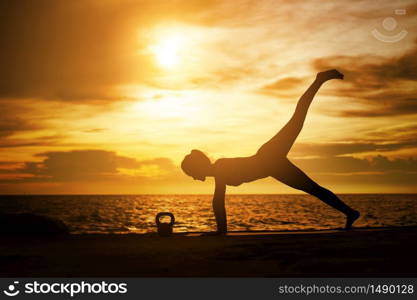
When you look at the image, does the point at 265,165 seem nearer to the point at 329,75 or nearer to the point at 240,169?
the point at 240,169

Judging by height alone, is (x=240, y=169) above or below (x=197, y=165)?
below

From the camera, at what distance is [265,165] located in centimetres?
1136

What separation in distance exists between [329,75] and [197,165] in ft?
12.5

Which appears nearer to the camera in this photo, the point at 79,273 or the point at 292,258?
the point at 79,273

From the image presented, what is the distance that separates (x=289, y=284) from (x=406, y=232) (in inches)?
245

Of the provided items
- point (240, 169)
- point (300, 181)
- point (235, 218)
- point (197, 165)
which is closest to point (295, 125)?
point (300, 181)

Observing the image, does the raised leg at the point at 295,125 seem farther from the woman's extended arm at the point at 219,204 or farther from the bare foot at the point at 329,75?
the woman's extended arm at the point at 219,204

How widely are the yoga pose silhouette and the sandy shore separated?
1401 millimetres

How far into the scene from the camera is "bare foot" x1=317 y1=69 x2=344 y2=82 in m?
11.4

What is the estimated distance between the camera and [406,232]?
11.3m

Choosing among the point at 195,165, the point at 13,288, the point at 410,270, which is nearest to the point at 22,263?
the point at 13,288

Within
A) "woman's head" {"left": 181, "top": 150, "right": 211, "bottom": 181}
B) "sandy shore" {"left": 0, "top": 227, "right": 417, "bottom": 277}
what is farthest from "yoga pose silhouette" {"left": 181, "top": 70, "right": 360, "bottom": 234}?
"sandy shore" {"left": 0, "top": 227, "right": 417, "bottom": 277}

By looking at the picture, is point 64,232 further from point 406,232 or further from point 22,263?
point 406,232

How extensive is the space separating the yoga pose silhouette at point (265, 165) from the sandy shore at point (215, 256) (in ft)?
4.60
